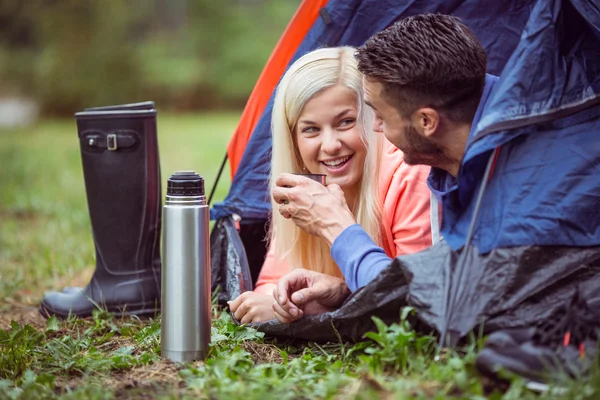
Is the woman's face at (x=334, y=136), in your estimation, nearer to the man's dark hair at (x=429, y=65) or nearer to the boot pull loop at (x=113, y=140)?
the man's dark hair at (x=429, y=65)

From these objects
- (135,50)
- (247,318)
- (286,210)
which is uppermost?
(135,50)

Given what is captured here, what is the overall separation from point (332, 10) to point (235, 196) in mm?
974

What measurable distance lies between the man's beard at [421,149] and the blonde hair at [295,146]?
0.39m

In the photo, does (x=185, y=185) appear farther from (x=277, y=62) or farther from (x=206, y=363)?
(x=277, y=62)

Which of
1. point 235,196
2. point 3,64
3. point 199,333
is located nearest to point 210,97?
point 3,64

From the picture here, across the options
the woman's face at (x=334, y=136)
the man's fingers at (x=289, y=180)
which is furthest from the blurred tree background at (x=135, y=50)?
the man's fingers at (x=289, y=180)

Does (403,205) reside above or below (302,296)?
above

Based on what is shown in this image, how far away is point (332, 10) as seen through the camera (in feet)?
10.7

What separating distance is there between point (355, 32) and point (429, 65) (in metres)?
1.09

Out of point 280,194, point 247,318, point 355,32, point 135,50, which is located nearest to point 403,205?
point 280,194

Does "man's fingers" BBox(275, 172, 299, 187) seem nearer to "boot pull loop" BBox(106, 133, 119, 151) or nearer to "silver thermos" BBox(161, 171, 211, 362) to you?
"silver thermos" BBox(161, 171, 211, 362)

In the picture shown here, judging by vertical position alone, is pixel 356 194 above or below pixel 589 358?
above

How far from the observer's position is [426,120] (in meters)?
2.39

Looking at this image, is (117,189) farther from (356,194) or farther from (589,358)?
(589,358)
